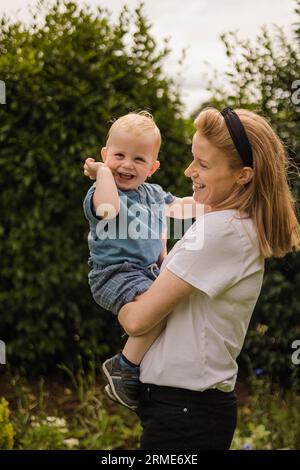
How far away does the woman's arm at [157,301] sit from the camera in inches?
80.5

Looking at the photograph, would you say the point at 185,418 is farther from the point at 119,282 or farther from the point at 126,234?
the point at 126,234

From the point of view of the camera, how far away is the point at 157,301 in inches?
80.8

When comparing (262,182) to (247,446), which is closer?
(262,182)

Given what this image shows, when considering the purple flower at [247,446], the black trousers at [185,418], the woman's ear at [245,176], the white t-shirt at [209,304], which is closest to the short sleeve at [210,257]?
the white t-shirt at [209,304]

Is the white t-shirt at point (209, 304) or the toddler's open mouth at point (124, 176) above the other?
the toddler's open mouth at point (124, 176)

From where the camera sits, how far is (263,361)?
4969 mm

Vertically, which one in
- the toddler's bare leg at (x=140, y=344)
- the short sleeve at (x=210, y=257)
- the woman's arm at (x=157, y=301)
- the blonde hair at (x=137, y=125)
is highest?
the blonde hair at (x=137, y=125)

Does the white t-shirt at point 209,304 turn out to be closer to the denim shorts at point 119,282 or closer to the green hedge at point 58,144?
the denim shorts at point 119,282

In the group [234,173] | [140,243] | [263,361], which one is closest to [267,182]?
[234,173]

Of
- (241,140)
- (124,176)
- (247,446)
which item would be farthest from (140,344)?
(247,446)

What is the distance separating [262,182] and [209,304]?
36cm

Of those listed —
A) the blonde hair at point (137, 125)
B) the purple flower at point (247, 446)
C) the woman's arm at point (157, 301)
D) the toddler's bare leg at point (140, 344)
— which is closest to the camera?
the woman's arm at point (157, 301)

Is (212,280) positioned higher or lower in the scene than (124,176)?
lower

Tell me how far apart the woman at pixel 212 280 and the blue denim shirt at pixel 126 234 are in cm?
12
